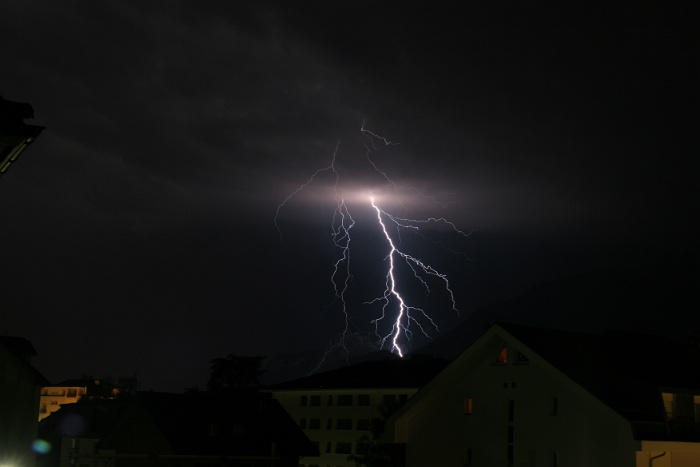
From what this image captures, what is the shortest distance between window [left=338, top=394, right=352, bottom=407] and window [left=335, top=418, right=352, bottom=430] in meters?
0.93

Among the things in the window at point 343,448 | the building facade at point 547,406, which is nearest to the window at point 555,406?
the building facade at point 547,406

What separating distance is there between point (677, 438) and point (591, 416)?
227 centimetres

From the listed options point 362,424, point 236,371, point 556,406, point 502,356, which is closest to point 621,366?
point 556,406

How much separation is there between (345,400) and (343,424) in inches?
60.0

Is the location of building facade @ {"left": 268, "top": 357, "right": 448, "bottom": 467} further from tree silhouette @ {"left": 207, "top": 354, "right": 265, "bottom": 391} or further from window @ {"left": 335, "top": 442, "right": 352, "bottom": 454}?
tree silhouette @ {"left": 207, "top": 354, "right": 265, "bottom": 391}

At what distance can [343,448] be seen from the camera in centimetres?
5441

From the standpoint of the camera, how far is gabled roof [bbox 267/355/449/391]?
5209 cm

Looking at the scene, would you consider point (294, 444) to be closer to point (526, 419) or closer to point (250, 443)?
point (250, 443)

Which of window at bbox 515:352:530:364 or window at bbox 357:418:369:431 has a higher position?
window at bbox 515:352:530:364

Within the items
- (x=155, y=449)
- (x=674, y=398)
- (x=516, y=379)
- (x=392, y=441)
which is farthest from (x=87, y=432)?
(x=674, y=398)

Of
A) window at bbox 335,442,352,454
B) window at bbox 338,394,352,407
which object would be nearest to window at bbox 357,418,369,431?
window at bbox 338,394,352,407

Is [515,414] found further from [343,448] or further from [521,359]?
[343,448]

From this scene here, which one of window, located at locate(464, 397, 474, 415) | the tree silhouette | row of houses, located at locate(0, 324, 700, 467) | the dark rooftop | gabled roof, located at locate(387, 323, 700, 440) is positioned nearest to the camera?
row of houses, located at locate(0, 324, 700, 467)

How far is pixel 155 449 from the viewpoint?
41094 millimetres
